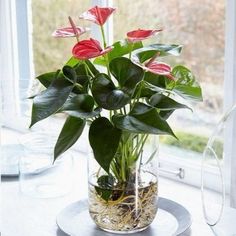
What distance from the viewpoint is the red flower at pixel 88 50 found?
3.20ft

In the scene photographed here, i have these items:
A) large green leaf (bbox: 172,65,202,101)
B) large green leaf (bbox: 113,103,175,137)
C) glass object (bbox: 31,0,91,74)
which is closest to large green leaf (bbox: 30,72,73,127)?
large green leaf (bbox: 113,103,175,137)

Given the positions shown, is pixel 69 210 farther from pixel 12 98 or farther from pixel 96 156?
pixel 12 98

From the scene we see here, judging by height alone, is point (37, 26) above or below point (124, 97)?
above

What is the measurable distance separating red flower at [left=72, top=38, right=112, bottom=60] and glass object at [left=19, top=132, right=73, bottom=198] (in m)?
0.51

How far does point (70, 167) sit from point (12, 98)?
24.1 inches

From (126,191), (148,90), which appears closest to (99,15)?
(148,90)

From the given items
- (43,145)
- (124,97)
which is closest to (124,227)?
(124,97)

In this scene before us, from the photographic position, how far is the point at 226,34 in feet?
4.16

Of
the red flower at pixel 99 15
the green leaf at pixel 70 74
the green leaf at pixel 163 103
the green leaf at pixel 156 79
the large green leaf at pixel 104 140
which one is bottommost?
the large green leaf at pixel 104 140

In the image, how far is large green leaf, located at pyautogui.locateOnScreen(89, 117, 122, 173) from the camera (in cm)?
94

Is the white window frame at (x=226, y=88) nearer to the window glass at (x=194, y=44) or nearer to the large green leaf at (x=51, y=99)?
the window glass at (x=194, y=44)

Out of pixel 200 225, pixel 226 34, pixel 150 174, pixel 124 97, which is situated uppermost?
pixel 226 34

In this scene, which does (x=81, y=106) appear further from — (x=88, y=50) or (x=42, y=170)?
(x=42, y=170)

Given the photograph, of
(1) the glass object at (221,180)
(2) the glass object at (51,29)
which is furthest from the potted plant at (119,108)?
(2) the glass object at (51,29)
